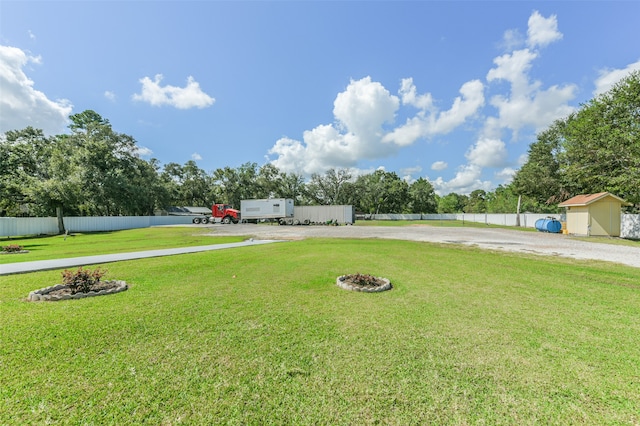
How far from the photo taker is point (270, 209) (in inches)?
1347

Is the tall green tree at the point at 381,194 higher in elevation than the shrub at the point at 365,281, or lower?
higher

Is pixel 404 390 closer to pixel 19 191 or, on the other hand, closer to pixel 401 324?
pixel 401 324

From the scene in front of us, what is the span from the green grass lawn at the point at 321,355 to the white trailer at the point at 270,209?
28063mm

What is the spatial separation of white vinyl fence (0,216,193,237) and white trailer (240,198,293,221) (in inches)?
616

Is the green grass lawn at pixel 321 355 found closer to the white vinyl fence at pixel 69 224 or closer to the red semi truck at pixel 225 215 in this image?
the white vinyl fence at pixel 69 224

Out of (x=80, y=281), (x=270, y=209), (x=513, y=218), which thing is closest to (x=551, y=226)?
(x=513, y=218)

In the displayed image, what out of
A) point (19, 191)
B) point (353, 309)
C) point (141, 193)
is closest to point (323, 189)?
point (141, 193)

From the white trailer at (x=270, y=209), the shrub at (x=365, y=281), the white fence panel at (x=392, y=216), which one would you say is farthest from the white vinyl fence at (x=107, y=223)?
the shrub at (x=365, y=281)

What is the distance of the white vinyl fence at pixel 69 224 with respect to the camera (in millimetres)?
23073

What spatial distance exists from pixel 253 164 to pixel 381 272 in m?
53.7

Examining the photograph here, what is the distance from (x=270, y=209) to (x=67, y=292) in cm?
2917

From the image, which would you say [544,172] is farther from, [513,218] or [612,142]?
[612,142]

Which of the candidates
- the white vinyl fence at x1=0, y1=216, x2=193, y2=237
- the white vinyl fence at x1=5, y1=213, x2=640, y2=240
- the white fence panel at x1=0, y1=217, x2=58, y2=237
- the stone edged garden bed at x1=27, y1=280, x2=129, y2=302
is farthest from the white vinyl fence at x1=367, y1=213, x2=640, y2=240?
the white fence panel at x1=0, y1=217, x2=58, y2=237

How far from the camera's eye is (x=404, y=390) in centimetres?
251
